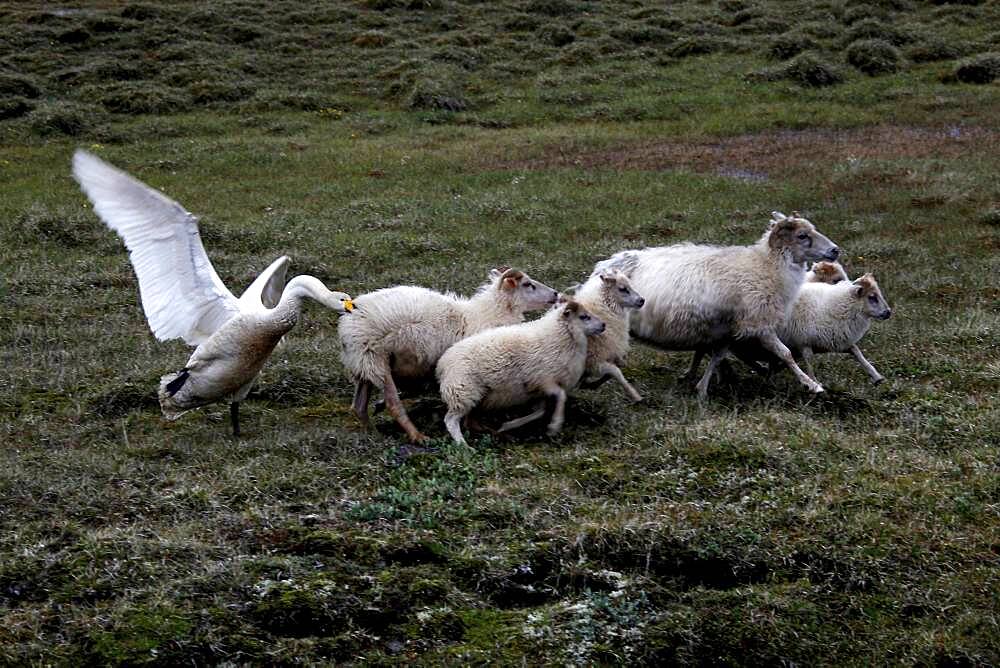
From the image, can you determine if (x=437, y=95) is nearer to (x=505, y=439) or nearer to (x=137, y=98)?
(x=137, y=98)

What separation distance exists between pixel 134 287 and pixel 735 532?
9.54 meters

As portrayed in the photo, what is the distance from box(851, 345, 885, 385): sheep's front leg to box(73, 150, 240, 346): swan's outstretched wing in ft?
18.1

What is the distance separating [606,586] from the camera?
6.15 metres

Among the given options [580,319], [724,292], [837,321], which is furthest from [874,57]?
[580,319]

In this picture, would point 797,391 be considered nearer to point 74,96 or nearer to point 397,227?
point 397,227

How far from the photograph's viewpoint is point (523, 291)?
9.75m

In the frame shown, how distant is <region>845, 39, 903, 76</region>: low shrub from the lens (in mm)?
28078

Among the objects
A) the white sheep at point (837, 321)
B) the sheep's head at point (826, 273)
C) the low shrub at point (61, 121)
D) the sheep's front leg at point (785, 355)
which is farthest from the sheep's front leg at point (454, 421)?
the low shrub at point (61, 121)

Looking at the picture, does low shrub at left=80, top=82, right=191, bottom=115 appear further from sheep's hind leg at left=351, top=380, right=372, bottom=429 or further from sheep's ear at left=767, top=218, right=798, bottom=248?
sheep's ear at left=767, top=218, right=798, bottom=248

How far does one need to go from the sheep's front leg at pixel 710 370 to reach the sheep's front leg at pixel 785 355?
15.1 inches

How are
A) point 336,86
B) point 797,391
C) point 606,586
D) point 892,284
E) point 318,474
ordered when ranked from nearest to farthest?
point 606,586
point 318,474
point 797,391
point 892,284
point 336,86

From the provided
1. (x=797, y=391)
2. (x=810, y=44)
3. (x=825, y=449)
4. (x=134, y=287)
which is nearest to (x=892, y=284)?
(x=797, y=391)

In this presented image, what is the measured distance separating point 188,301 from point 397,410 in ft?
6.60

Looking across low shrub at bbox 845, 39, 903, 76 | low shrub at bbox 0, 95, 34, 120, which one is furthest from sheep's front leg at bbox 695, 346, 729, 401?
low shrub at bbox 845, 39, 903, 76
